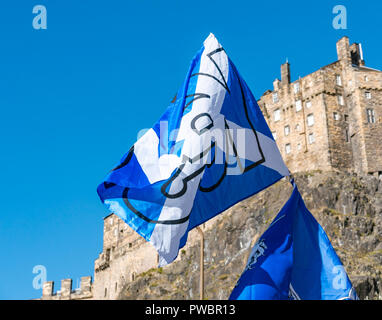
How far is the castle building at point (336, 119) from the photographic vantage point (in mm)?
48562

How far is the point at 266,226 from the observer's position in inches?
1748

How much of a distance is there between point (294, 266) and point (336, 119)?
4024 cm

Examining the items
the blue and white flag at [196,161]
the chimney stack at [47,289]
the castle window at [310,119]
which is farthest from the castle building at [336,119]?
the blue and white flag at [196,161]

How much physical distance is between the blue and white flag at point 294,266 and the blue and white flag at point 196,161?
0.87m

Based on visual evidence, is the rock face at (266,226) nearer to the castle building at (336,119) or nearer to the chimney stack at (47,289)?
the castle building at (336,119)

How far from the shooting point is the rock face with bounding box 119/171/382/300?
4047cm

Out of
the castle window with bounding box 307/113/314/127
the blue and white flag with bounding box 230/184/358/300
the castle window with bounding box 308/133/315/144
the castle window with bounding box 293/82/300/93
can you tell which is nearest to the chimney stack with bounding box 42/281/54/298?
the castle window with bounding box 308/133/315/144

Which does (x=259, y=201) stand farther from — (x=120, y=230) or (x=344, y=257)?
(x=120, y=230)

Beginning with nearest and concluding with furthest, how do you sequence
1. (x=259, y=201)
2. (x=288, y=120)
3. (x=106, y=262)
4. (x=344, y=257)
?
(x=344, y=257)
(x=259, y=201)
(x=288, y=120)
(x=106, y=262)

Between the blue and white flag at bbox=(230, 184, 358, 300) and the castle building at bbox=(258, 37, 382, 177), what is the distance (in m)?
37.3

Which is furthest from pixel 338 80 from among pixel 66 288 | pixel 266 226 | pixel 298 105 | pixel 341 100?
pixel 66 288

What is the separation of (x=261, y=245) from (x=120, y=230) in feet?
183
